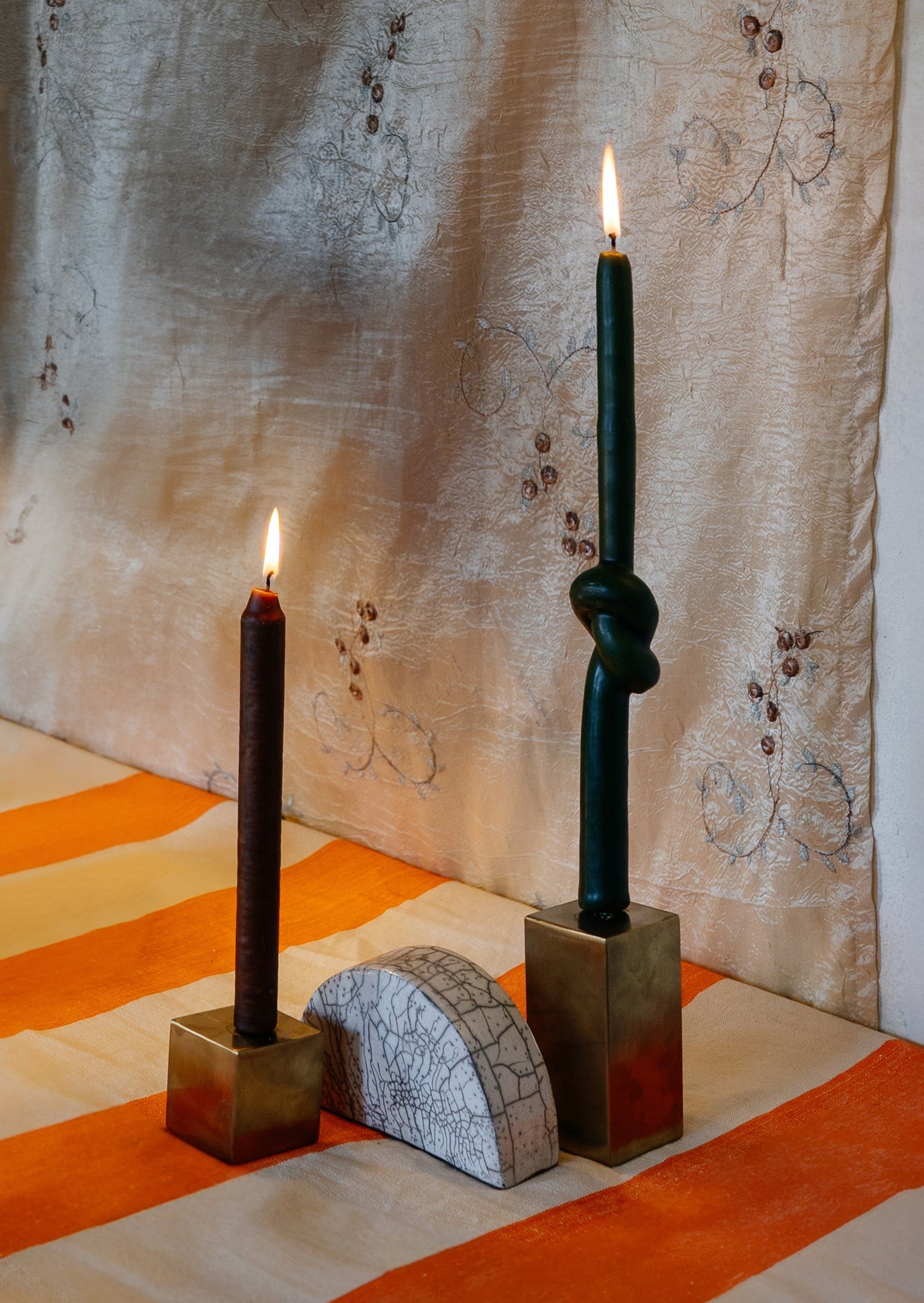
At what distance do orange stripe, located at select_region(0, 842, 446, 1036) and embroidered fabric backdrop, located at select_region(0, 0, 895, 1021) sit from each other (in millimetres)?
56

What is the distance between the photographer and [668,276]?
80 centimetres

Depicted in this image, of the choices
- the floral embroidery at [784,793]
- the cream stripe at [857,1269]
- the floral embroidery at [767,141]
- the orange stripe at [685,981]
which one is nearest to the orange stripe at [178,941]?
the orange stripe at [685,981]

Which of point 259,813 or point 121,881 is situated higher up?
point 259,813

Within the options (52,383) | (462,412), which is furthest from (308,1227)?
(52,383)

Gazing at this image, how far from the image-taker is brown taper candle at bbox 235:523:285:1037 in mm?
566

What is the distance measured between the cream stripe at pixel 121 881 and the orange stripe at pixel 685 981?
24cm

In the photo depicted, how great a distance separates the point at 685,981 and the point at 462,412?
395 millimetres

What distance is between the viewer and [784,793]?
0.78 metres

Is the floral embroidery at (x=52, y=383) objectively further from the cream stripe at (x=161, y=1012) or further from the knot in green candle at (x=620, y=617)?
the knot in green candle at (x=620, y=617)

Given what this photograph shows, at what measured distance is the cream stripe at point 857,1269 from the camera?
1.66 feet

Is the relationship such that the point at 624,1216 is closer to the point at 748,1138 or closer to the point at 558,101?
the point at 748,1138

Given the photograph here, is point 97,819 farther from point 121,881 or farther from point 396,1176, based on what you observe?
point 396,1176

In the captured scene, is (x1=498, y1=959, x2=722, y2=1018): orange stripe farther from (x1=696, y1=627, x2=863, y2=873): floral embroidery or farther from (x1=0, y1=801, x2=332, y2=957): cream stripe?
(x1=0, y1=801, x2=332, y2=957): cream stripe

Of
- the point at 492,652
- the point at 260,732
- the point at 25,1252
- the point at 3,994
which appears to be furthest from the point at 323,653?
the point at 25,1252
